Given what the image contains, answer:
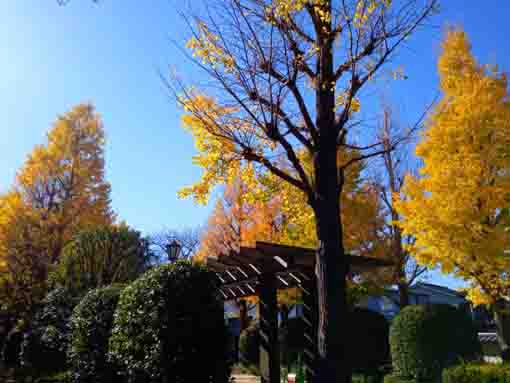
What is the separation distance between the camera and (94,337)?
8.47 meters

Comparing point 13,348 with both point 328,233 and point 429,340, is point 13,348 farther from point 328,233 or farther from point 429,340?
point 328,233

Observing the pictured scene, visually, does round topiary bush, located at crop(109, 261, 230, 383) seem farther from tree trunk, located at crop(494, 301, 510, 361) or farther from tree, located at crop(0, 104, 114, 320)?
tree, located at crop(0, 104, 114, 320)

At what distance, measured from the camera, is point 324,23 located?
18.3ft

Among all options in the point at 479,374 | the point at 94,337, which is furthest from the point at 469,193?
the point at 94,337

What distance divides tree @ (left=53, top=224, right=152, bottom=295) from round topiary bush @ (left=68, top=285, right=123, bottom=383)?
3637 millimetres

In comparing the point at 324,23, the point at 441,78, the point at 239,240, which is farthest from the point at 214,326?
the point at 239,240

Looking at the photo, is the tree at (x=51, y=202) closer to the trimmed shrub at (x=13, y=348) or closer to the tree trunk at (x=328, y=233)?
the trimmed shrub at (x=13, y=348)

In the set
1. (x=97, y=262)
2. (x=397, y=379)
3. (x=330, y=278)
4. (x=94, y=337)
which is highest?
(x=97, y=262)

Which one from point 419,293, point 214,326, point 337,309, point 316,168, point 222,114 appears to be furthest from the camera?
point 419,293

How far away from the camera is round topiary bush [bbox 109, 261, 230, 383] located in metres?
6.22

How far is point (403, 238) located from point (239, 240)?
22.7ft

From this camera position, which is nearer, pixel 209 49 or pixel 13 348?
pixel 209 49

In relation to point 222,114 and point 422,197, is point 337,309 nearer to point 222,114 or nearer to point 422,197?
point 222,114

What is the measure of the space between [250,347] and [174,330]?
11.5 meters
